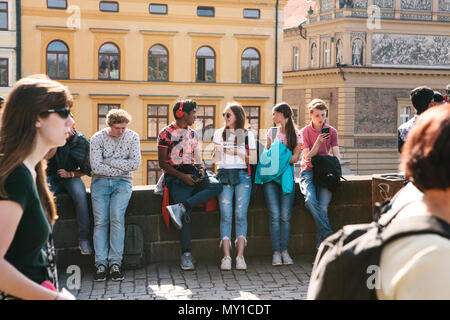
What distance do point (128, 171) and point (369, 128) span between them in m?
39.5

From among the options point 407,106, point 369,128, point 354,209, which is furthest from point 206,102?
point 354,209

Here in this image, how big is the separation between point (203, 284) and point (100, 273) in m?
1.11

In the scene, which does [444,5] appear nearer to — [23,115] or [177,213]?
[177,213]

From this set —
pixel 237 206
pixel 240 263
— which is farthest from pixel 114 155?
pixel 240 263

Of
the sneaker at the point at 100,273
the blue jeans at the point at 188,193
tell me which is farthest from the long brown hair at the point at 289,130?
the sneaker at the point at 100,273

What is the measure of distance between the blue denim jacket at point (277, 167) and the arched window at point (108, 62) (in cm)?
3116

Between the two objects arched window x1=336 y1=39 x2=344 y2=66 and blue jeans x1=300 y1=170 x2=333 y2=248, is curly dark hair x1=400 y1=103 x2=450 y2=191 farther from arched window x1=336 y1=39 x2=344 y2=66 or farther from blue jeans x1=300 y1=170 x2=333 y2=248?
arched window x1=336 y1=39 x2=344 y2=66

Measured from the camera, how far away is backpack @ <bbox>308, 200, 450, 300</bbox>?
1779mm

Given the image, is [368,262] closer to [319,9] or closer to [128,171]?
[128,171]

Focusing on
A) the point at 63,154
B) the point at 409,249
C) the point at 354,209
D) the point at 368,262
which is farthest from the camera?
the point at 354,209

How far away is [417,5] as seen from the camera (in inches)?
1780

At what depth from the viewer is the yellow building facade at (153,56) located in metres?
36.2

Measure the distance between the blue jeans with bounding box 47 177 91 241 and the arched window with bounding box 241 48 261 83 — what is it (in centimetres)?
3255

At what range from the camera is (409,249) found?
1739mm
